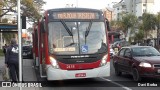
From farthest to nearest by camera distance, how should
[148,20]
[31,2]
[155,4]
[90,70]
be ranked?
[155,4] < [148,20] < [31,2] < [90,70]

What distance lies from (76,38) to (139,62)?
265 cm

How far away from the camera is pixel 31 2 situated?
139 ft

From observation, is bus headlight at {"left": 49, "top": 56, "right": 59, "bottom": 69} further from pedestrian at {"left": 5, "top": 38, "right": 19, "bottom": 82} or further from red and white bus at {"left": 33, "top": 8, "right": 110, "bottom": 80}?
pedestrian at {"left": 5, "top": 38, "right": 19, "bottom": 82}

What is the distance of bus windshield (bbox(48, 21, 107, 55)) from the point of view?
12.8 metres

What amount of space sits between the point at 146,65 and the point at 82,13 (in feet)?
10.3

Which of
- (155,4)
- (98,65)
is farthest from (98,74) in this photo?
(155,4)

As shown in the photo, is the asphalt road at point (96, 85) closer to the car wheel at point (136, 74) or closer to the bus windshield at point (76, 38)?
the car wheel at point (136, 74)

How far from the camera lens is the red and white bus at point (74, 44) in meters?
12.7

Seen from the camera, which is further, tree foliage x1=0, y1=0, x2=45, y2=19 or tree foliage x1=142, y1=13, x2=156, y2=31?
tree foliage x1=142, y1=13, x2=156, y2=31

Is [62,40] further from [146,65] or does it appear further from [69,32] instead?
[146,65]

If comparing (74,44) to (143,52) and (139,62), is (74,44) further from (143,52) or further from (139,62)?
(143,52)

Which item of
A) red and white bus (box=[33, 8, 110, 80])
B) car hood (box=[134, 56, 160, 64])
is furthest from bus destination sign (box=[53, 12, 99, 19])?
car hood (box=[134, 56, 160, 64])

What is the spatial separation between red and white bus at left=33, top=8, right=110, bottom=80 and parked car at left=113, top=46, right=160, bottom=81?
1.34m

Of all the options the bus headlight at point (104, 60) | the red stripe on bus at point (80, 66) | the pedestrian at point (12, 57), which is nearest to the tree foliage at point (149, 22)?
the bus headlight at point (104, 60)
